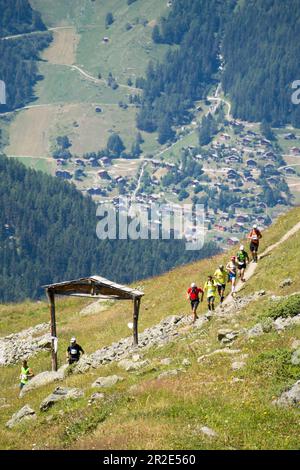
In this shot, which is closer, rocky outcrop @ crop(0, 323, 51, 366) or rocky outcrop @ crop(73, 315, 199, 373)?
rocky outcrop @ crop(73, 315, 199, 373)

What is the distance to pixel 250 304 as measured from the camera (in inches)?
1973

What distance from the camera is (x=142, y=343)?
50656mm

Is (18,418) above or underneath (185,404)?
underneath

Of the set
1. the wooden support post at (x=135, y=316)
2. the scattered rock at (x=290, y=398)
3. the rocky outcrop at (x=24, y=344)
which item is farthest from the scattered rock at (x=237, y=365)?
the rocky outcrop at (x=24, y=344)

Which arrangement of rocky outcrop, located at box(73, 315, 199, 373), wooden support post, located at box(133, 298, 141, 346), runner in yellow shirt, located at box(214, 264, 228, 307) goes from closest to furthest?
1. rocky outcrop, located at box(73, 315, 199, 373)
2. wooden support post, located at box(133, 298, 141, 346)
3. runner in yellow shirt, located at box(214, 264, 228, 307)

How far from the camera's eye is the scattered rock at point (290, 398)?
1256 inches

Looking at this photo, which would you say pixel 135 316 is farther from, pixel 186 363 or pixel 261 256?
pixel 261 256

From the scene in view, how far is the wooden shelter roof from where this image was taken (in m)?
50.1

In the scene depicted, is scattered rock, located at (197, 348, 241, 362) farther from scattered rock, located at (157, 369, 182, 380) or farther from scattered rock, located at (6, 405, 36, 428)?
scattered rock, located at (6, 405, 36, 428)

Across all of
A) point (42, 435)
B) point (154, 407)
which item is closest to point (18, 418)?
point (42, 435)

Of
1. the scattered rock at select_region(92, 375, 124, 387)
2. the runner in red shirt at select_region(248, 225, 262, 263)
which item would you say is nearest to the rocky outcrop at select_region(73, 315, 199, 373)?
the scattered rock at select_region(92, 375, 124, 387)

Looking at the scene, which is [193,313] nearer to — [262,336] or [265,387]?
[262,336]

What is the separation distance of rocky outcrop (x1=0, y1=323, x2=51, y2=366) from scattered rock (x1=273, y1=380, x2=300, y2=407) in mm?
29072
